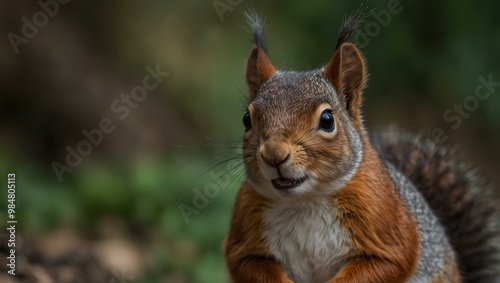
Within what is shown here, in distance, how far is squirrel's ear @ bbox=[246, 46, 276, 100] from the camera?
136 inches

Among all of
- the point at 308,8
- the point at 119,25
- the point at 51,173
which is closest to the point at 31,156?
the point at 51,173

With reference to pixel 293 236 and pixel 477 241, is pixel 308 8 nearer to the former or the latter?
pixel 477 241

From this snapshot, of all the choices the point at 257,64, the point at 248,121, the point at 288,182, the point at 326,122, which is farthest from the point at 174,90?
the point at 288,182

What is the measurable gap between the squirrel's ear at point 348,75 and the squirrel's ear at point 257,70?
10.7 inches

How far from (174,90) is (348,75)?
4170 millimetres

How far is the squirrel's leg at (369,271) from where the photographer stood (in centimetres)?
317

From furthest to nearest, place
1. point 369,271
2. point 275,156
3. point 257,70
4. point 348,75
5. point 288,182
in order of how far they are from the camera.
→ point 257,70 → point 348,75 → point 369,271 → point 288,182 → point 275,156

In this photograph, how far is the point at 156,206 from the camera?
17.8 ft

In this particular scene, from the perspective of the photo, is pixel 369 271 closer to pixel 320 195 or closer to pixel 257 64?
pixel 320 195

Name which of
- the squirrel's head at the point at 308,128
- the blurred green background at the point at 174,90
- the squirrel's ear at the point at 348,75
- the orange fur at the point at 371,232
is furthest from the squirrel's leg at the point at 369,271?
the blurred green background at the point at 174,90

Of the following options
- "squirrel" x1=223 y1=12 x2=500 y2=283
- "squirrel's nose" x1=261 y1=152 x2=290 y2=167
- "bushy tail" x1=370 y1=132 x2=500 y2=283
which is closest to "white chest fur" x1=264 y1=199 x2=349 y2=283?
"squirrel" x1=223 y1=12 x2=500 y2=283

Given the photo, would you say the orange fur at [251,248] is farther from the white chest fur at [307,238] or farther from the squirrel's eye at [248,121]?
the squirrel's eye at [248,121]

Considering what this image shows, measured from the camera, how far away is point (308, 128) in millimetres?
3008

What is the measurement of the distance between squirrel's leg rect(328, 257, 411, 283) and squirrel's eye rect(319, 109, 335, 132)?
0.53m
